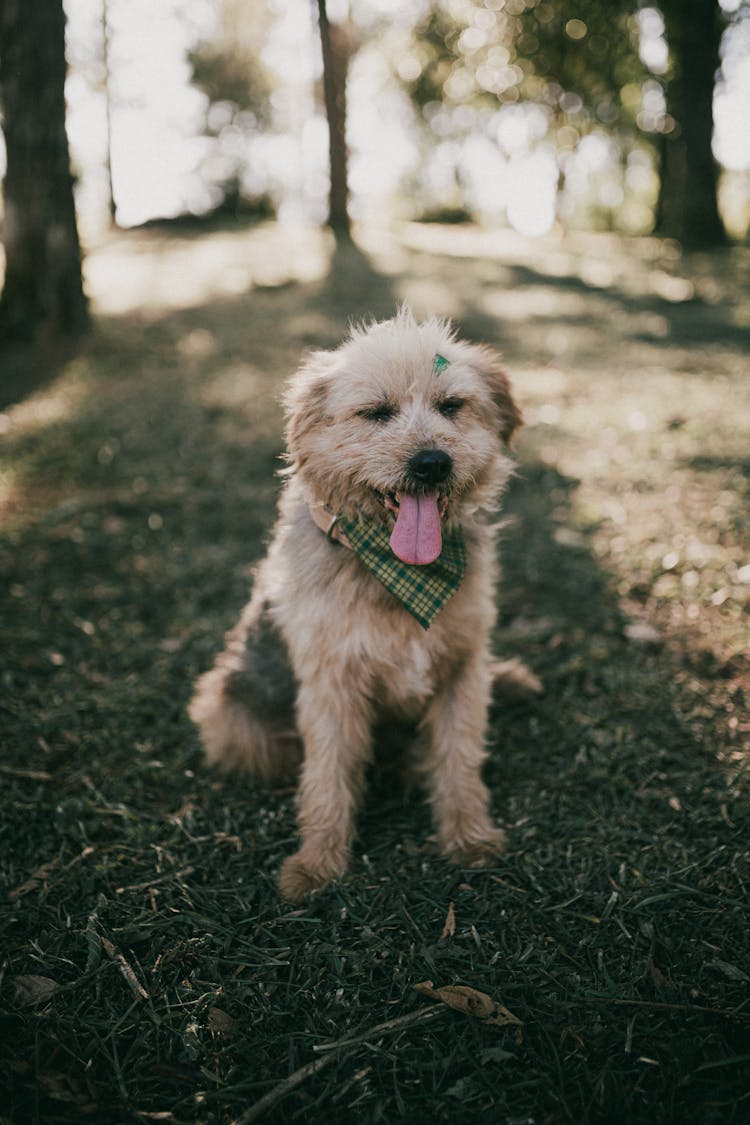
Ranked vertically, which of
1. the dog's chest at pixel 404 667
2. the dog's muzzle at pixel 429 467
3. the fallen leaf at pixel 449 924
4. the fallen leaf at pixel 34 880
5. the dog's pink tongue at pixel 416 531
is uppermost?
the dog's muzzle at pixel 429 467

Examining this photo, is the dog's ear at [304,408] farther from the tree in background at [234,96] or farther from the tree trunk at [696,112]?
the tree in background at [234,96]

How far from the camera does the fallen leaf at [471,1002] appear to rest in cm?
238

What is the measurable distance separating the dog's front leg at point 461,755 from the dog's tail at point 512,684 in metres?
0.63

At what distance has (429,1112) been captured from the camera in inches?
84.8

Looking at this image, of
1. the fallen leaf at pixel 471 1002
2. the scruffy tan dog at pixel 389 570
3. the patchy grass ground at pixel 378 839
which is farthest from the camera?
the scruffy tan dog at pixel 389 570

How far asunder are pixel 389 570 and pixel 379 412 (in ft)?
2.10

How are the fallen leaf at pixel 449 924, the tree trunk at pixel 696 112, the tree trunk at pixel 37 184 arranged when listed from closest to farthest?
the fallen leaf at pixel 449 924 → the tree trunk at pixel 37 184 → the tree trunk at pixel 696 112

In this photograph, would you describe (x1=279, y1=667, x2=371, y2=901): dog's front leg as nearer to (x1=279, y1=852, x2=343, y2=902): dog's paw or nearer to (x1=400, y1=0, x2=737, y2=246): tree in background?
(x1=279, y1=852, x2=343, y2=902): dog's paw

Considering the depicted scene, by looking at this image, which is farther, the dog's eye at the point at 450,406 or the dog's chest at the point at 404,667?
the dog's eye at the point at 450,406

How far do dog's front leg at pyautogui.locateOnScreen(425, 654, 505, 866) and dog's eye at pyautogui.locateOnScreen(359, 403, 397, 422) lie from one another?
1057 mm

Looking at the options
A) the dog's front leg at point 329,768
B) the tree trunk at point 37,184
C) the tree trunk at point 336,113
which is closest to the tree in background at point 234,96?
the tree trunk at point 336,113

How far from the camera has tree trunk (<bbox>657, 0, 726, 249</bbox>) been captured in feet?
52.7

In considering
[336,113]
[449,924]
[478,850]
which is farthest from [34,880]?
[336,113]

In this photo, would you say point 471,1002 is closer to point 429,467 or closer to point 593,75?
point 429,467
